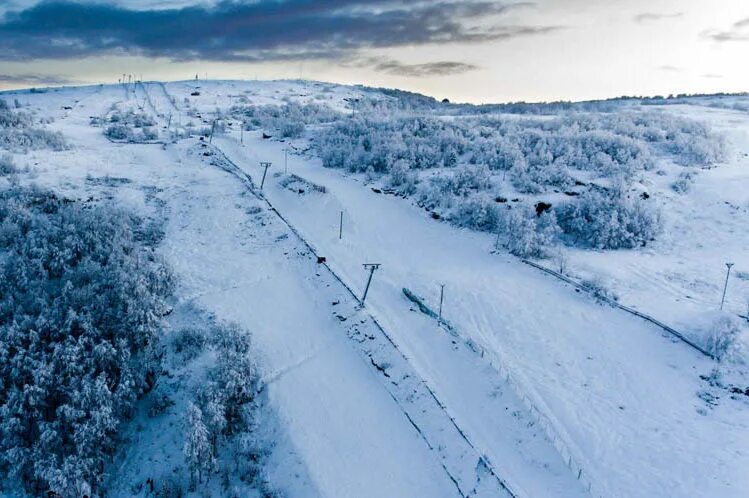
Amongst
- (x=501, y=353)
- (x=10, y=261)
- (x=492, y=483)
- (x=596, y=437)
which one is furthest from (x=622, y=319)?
(x=10, y=261)

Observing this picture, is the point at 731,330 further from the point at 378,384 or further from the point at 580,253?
the point at 378,384

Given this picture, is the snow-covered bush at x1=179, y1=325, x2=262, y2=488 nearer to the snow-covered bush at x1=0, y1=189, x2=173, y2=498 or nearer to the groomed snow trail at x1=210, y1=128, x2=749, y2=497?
the snow-covered bush at x1=0, y1=189, x2=173, y2=498

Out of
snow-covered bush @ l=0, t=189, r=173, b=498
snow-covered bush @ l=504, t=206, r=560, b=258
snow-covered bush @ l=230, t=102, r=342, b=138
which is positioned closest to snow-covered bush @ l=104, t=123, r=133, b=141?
snow-covered bush @ l=230, t=102, r=342, b=138

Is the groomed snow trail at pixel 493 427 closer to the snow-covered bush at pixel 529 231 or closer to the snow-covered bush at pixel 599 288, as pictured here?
the snow-covered bush at pixel 599 288

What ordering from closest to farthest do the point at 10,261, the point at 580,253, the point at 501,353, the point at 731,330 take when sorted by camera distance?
1. the point at 731,330
2. the point at 501,353
3. the point at 10,261
4. the point at 580,253

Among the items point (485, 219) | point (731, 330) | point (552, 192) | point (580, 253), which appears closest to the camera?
point (731, 330)

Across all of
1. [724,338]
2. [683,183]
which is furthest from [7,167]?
[683,183]

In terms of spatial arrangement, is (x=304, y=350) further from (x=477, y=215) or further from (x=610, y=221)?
(x=610, y=221)
